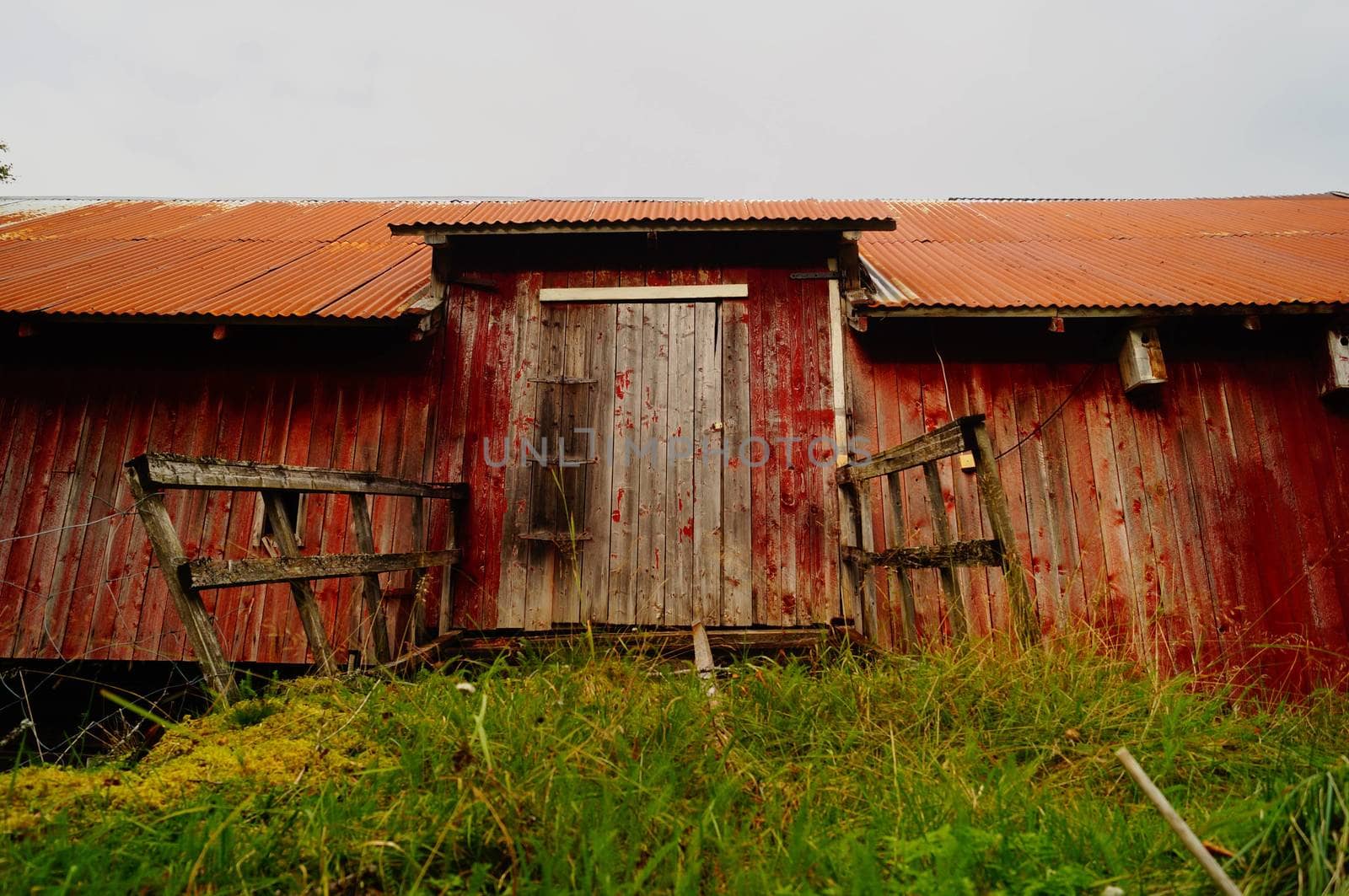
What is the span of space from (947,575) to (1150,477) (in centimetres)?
283

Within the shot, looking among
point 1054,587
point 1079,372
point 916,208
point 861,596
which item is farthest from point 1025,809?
point 916,208

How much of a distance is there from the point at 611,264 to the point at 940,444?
10.9ft

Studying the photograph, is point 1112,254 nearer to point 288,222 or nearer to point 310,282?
point 310,282

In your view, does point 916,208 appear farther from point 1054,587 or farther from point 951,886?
point 951,886

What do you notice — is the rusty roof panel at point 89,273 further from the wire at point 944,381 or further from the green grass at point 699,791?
the wire at point 944,381

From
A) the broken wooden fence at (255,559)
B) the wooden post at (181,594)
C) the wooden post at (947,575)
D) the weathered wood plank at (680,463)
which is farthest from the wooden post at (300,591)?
the wooden post at (947,575)

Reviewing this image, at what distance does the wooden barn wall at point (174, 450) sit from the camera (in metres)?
4.62

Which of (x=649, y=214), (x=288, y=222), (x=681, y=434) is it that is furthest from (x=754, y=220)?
(x=288, y=222)

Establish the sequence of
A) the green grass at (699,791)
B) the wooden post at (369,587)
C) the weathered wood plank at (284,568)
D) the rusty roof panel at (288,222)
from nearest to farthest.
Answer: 1. the green grass at (699,791)
2. the weathered wood plank at (284,568)
3. the wooden post at (369,587)
4. the rusty roof panel at (288,222)

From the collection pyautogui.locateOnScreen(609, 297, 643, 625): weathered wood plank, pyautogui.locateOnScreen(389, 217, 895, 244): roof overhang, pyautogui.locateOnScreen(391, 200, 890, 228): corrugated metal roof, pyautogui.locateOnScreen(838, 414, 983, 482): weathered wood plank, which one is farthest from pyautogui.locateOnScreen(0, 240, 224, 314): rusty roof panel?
pyautogui.locateOnScreen(838, 414, 983, 482): weathered wood plank

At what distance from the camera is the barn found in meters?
4.48

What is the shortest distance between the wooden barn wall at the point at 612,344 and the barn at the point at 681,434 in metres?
0.02

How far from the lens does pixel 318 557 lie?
3006 millimetres

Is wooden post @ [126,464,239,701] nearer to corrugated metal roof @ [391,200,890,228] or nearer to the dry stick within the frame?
the dry stick
